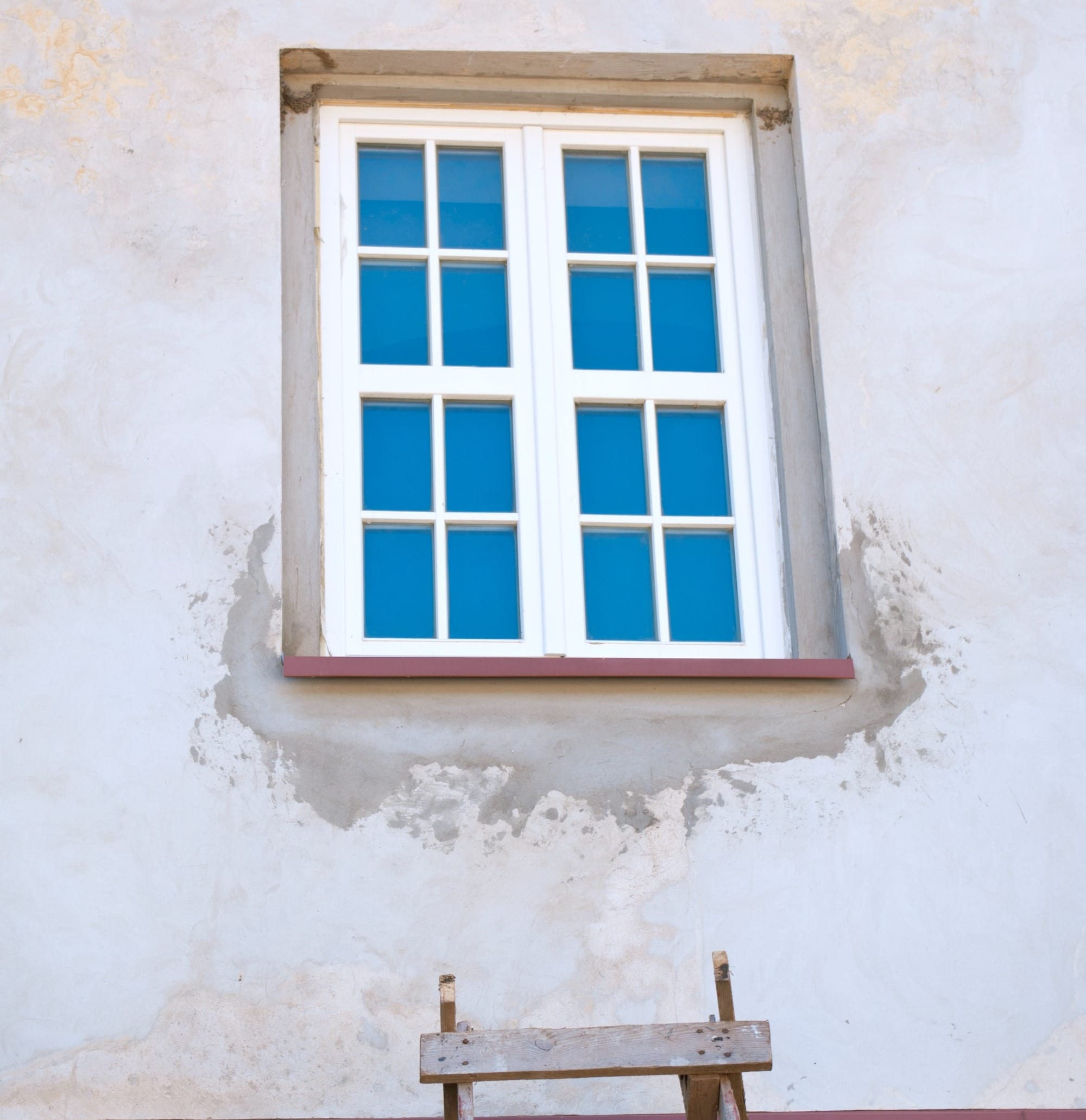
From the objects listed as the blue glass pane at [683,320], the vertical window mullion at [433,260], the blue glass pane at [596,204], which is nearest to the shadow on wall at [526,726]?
the vertical window mullion at [433,260]

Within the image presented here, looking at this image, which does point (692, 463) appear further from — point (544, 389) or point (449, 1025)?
point (449, 1025)

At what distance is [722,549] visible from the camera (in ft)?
19.2

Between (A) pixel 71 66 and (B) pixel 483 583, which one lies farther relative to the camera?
(A) pixel 71 66

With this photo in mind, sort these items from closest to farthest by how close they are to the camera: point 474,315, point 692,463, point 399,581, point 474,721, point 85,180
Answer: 1. point 474,721
2. point 399,581
3. point 85,180
4. point 692,463
5. point 474,315

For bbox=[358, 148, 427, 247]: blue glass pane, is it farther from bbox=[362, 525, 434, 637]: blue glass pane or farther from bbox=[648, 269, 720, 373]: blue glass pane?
bbox=[362, 525, 434, 637]: blue glass pane

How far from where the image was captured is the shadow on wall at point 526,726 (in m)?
5.26

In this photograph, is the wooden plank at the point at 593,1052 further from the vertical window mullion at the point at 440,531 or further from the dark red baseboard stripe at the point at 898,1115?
the vertical window mullion at the point at 440,531

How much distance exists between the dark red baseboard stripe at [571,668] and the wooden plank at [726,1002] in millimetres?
1118

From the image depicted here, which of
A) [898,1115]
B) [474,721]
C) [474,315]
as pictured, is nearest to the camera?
[898,1115]

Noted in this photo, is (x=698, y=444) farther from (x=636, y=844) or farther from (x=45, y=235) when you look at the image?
(x=45, y=235)

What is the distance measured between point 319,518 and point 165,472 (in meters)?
0.47

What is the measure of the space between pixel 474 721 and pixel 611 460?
1023 millimetres

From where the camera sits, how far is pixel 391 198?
618 cm

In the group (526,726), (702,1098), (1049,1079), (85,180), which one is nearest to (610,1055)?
(702,1098)
